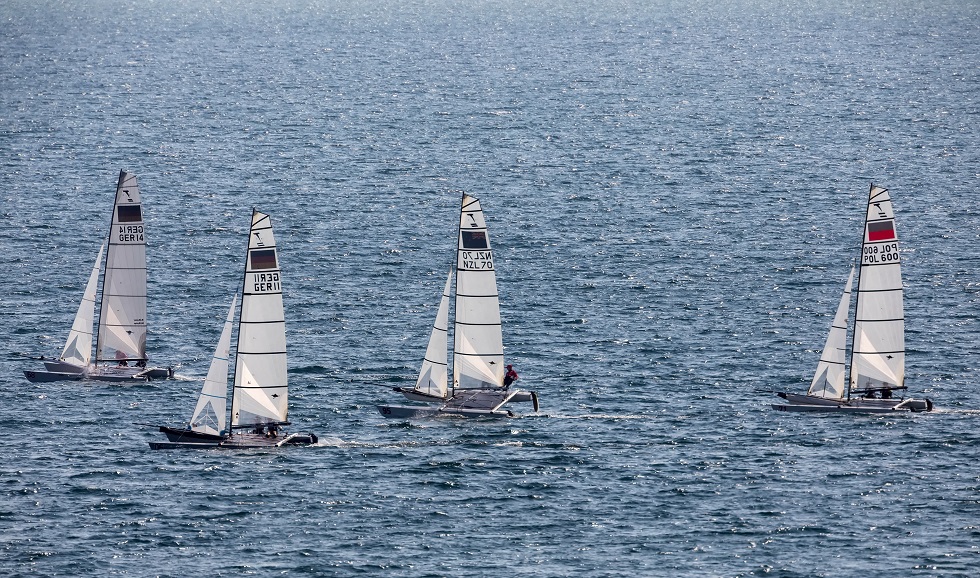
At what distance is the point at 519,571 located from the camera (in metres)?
69.5

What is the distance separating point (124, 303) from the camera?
97.8m

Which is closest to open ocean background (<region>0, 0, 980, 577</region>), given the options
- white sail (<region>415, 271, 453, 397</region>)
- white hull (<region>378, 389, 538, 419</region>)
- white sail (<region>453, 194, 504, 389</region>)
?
white hull (<region>378, 389, 538, 419</region>)

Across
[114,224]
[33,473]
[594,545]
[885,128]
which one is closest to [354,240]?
[114,224]

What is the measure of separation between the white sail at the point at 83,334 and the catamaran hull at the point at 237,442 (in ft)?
50.1

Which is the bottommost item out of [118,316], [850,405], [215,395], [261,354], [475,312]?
[850,405]

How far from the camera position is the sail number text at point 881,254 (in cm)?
8925

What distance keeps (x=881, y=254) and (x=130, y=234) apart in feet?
144

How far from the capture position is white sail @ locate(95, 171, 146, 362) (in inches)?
3816

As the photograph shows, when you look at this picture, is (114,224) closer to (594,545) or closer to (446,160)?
(594,545)

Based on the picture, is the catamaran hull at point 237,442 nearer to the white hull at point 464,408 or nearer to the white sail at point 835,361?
the white hull at point 464,408

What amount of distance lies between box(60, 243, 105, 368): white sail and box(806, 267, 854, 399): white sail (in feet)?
140

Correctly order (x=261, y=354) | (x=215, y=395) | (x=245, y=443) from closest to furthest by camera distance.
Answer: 1. (x=215, y=395)
2. (x=245, y=443)
3. (x=261, y=354)

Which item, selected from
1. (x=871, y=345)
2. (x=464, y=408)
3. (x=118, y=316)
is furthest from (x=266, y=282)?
(x=871, y=345)

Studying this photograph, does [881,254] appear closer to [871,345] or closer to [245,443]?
[871,345]
